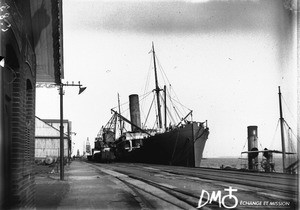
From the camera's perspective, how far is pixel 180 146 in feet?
127

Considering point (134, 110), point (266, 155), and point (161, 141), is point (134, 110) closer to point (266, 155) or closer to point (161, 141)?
point (161, 141)

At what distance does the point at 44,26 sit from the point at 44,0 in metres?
0.87

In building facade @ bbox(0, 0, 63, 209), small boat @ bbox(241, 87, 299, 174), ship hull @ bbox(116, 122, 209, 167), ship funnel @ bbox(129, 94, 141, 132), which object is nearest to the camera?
building facade @ bbox(0, 0, 63, 209)

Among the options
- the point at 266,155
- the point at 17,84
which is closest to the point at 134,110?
the point at 266,155

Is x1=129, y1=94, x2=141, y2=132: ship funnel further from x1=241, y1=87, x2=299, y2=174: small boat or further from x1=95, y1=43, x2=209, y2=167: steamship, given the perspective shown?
x1=241, y1=87, x2=299, y2=174: small boat

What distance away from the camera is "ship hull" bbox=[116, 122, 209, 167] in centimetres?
3691

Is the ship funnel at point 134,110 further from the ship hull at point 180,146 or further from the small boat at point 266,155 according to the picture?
the small boat at point 266,155

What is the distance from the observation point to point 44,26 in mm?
7684

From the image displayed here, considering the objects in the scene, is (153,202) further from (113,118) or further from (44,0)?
(113,118)

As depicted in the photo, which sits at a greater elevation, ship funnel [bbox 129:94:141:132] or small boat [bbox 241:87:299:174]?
ship funnel [bbox 129:94:141:132]

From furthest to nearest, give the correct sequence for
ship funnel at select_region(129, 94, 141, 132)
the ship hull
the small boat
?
ship funnel at select_region(129, 94, 141, 132)
the ship hull
the small boat

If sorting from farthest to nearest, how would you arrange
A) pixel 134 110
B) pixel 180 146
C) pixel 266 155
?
pixel 134 110 < pixel 180 146 < pixel 266 155

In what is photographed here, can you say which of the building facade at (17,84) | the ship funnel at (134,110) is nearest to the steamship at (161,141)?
the ship funnel at (134,110)

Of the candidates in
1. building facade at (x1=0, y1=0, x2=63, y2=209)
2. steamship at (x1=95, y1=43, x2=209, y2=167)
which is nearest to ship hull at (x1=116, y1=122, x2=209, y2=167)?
steamship at (x1=95, y1=43, x2=209, y2=167)
